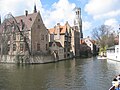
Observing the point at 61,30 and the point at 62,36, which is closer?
the point at 62,36

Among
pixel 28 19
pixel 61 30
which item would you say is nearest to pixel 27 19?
pixel 28 19

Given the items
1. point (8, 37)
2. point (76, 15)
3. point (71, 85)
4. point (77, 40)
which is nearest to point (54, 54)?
point (8, 37)

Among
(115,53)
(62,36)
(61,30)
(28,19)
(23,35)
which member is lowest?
(115,53)

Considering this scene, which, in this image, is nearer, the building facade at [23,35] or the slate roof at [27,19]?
the building facade at [23,35]

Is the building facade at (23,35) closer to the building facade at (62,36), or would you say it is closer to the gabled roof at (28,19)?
the gabled roof at (28,19)

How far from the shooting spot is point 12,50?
6581cm

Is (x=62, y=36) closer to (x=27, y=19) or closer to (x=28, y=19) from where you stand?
(x=27, y=19)

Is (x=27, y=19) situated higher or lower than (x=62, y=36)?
higher

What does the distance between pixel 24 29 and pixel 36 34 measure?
374cm

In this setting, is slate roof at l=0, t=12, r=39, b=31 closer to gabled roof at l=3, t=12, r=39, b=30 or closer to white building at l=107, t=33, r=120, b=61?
gabled roof at l=3, t=12, r=39, b=30

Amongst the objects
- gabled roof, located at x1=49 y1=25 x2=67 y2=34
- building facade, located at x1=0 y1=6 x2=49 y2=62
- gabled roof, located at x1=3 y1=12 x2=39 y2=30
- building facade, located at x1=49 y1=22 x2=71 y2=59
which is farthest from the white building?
gabled roof, located at x1=3 y1=12 x2=39 y2=30

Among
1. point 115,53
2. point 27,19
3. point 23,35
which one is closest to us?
point 23,35

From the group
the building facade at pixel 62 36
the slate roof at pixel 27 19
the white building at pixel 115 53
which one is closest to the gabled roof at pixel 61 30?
the building facade at pixel 62 36

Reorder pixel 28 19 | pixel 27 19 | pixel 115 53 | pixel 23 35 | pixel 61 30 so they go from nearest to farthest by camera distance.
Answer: pixel 23 35, pixel 28 19, pixel 27 19, pixel 115 53, pixel 61 30
